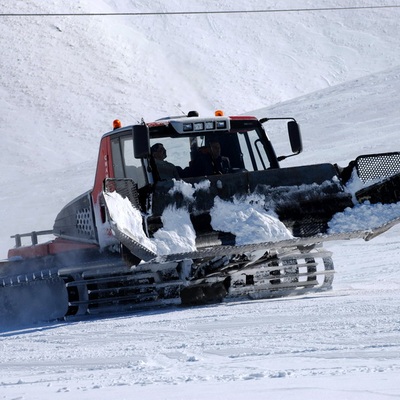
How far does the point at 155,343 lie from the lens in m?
6.38

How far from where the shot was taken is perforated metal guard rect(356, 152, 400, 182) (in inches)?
370

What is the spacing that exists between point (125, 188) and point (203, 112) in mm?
55209

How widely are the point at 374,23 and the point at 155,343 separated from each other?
79.2 meters

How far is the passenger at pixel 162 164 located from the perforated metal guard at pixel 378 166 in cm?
179

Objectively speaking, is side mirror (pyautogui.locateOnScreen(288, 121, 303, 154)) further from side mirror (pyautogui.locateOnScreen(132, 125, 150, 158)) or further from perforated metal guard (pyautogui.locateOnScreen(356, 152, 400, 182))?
side mirror (pyautogui.locateOnScreen(132, 125, 150, 158))

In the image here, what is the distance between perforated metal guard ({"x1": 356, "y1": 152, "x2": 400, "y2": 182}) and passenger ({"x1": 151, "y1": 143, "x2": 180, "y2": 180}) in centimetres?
179

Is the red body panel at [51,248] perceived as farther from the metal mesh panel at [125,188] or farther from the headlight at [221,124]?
the headlight at [221,124]

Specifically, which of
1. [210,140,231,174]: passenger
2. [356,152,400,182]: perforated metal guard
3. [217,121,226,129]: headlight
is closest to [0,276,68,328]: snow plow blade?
[210,140,231,174]: passenger

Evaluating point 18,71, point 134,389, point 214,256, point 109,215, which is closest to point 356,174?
point 214,256

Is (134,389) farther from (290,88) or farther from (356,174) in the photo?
(290,88)

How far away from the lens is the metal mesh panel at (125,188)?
8.40 m

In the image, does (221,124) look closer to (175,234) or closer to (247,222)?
(247,222)

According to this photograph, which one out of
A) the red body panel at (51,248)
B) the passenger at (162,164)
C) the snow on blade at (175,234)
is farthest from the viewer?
the red body panel at (51,248)

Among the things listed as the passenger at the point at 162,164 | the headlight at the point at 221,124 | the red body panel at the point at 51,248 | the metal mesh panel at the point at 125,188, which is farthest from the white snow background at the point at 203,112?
the headlight at the point at 221,124
